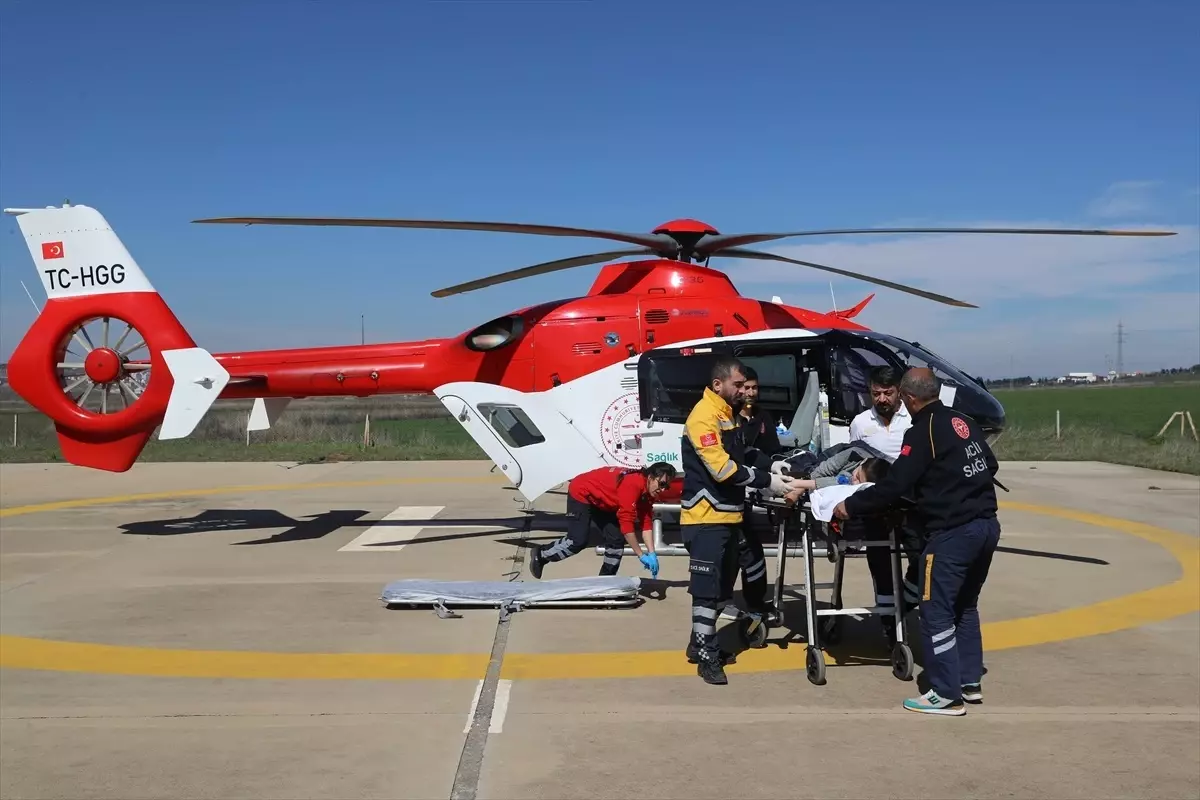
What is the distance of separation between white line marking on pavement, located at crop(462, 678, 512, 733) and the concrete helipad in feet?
0.07

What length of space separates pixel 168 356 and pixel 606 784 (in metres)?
9.36

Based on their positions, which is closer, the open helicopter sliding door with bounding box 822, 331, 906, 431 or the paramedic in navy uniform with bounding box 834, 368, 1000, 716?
the paramedic in navy uniform with bounding box 834, 368, 1000, 716

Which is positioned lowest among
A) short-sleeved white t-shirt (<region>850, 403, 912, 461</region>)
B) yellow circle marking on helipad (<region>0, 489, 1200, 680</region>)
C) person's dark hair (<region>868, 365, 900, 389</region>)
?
yellow circle marking on helipad (<region>0, 489, 1200, 680</region>)

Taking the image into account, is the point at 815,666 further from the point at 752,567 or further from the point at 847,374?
the point at 847,374

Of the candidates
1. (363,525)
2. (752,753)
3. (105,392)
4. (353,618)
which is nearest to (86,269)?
(105,392)

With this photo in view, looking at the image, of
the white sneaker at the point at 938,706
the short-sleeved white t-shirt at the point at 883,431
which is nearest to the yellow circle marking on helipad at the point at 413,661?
the white sneaker at the point at 938,706

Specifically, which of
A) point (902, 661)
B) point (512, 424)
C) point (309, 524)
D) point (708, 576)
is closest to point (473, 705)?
point (708, 576)

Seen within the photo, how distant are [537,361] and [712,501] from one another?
5.36 m

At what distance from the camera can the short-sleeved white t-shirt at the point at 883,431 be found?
6465mm

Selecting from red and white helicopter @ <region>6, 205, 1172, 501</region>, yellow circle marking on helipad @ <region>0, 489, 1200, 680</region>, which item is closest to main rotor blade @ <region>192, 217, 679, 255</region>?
red and white helicopter @ <region>6, 205, 1172, 501</region>

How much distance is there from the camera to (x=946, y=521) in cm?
529

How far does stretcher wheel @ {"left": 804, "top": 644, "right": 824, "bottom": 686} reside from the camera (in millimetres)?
5781

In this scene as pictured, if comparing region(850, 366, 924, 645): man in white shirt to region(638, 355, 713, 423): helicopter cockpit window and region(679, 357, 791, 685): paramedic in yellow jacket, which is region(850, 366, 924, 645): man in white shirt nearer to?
region(679, 357, 791, 685): paramedic in yellow jacket

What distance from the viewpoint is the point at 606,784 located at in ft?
14.1
